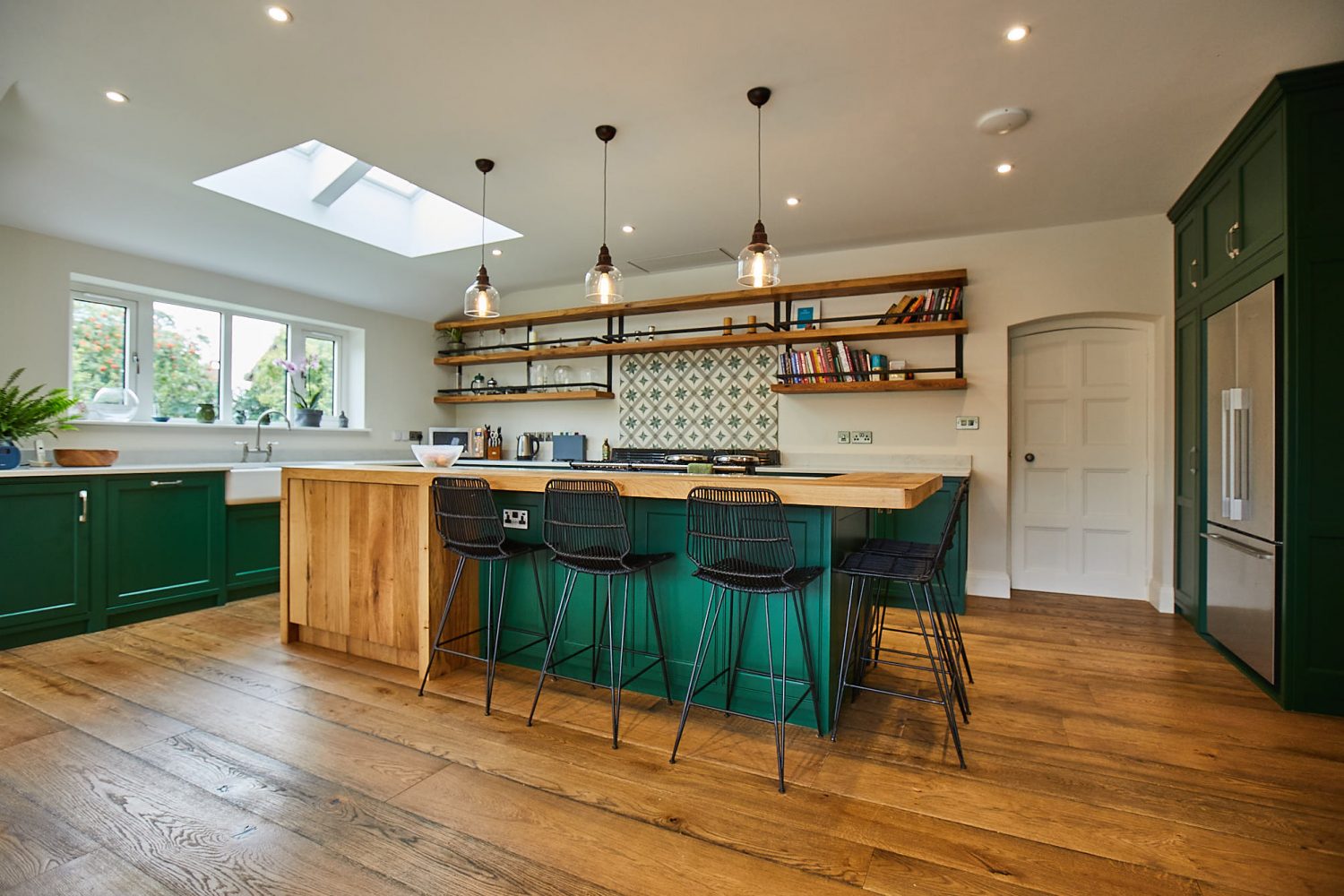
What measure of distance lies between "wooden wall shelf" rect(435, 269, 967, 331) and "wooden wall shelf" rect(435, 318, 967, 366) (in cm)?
26

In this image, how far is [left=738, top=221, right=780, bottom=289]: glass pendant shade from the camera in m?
2.86

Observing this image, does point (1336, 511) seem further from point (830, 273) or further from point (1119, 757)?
point (830, 273)

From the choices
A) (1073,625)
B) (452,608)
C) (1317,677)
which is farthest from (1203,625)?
(452,608)

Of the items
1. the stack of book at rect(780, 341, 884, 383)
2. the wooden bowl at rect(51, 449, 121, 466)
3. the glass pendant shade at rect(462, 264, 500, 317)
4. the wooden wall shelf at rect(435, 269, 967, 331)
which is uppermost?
the wooden wall shelf at rect(435, 269, 967, 331)

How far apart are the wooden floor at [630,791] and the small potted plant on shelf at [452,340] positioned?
404 centimetres

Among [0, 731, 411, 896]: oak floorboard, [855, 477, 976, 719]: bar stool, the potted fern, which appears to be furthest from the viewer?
the potted fern

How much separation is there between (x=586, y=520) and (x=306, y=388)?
14.1ft

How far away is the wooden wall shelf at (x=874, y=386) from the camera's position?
173 inches

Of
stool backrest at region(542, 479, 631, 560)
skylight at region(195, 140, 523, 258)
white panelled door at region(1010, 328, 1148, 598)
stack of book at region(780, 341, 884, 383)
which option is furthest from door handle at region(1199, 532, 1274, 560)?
skylight at region(195, 140, 523, 258)

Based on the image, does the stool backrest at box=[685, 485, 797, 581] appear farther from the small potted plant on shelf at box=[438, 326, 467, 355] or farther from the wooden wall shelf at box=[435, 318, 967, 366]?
the small potted plant on shelf at box=[438, 326, 467, 355]

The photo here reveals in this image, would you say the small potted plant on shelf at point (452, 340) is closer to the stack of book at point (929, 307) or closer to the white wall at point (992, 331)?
the white wall at point (992, 331)

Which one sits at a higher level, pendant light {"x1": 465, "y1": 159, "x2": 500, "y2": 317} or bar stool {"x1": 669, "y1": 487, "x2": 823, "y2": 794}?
pendant light {"x1": 465, "y1": 159, "x2": 500, "y2": 317}

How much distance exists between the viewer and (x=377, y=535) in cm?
307

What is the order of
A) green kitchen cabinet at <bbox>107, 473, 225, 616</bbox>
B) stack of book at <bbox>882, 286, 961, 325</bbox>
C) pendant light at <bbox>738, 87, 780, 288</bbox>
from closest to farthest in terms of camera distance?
1. pendant light at <bbox>738, 87, 780, 288</bbox>
2. green kitchen cabinet at <bbox>107, 473, 225, 616</bbox>
3. stack of book at <bbox>882, 286, 961, 325</bbox>
